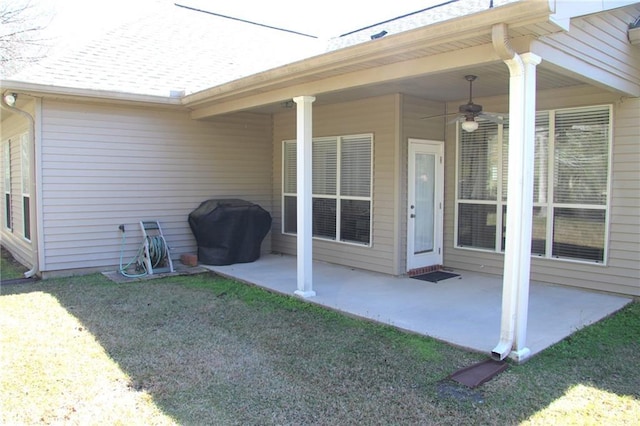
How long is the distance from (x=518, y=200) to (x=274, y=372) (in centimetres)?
223

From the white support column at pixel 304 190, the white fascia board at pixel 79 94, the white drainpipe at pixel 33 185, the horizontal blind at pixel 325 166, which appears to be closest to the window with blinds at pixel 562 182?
the horizontal blind at pixel 325 166

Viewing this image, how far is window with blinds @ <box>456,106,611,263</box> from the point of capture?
5562mm

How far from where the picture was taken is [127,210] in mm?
7266

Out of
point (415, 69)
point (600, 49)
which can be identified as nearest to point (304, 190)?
point (415, 69)

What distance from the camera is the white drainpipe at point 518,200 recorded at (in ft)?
11.8

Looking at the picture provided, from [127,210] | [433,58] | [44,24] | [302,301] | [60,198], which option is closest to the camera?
[433,58]

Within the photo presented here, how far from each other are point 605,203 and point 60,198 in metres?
6.96

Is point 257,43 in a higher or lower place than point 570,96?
higher

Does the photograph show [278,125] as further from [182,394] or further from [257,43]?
[182,394]

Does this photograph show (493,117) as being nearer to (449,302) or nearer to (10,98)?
(449,302)

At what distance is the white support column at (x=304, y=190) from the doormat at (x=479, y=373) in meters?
2.39

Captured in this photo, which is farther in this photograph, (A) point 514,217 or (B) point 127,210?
(B) point 127,210

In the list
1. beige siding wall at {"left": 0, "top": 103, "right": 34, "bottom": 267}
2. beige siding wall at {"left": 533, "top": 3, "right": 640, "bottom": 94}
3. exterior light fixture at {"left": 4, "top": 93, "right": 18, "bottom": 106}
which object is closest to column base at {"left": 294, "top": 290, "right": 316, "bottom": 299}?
beige siding wall at {"left": 533, "top": 3, "right": 640, "bottom": 94}

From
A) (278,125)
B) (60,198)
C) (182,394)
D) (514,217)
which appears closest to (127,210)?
(60,198)
